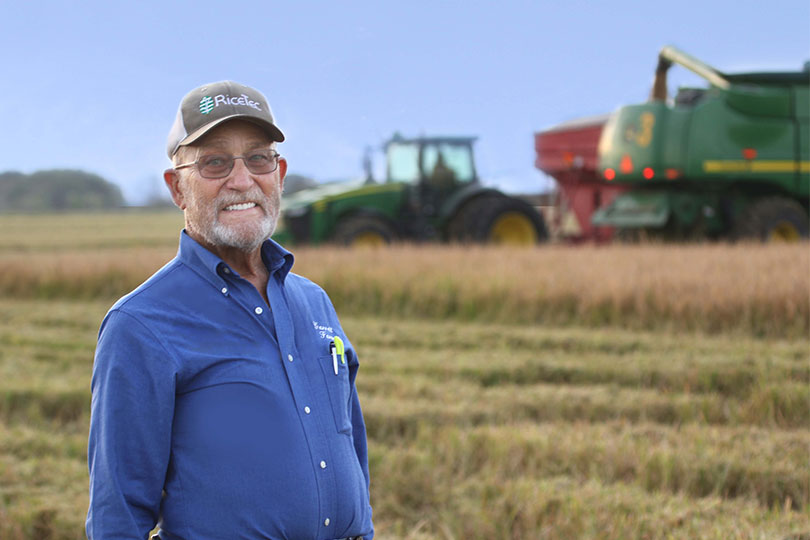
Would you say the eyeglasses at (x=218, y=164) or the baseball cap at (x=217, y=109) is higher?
the baseball cap at (x=217, y=109)

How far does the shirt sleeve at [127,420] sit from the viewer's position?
68.7 inches

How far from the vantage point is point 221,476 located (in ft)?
5.89

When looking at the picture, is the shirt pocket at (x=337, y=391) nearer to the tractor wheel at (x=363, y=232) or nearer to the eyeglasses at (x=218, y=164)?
the eyeglasses at (x=218, y=164)

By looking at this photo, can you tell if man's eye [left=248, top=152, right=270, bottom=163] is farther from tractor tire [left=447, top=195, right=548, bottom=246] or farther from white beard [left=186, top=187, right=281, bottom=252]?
tractor tire [left=447, top=195, right=548, bottom=246]

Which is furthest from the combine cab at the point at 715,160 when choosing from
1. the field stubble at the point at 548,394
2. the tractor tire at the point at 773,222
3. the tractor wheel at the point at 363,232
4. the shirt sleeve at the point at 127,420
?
the shirt sleeve at the point at 127,420

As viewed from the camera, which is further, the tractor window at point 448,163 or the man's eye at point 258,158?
the tractor window at point 448,163

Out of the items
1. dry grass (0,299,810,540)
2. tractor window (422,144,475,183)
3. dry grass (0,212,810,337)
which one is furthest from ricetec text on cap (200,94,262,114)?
tractor window (422,144,475,183)

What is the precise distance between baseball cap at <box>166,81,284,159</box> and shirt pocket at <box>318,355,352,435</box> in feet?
1.75

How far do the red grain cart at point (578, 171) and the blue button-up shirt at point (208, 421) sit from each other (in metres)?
12.2

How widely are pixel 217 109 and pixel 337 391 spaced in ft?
2.21

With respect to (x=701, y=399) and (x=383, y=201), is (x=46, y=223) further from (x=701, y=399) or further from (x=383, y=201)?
(x=701, y=399)

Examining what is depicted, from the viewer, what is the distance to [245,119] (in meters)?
1.89

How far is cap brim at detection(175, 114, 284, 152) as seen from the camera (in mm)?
1841

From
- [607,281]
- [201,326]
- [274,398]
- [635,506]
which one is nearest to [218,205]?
[201,326]
